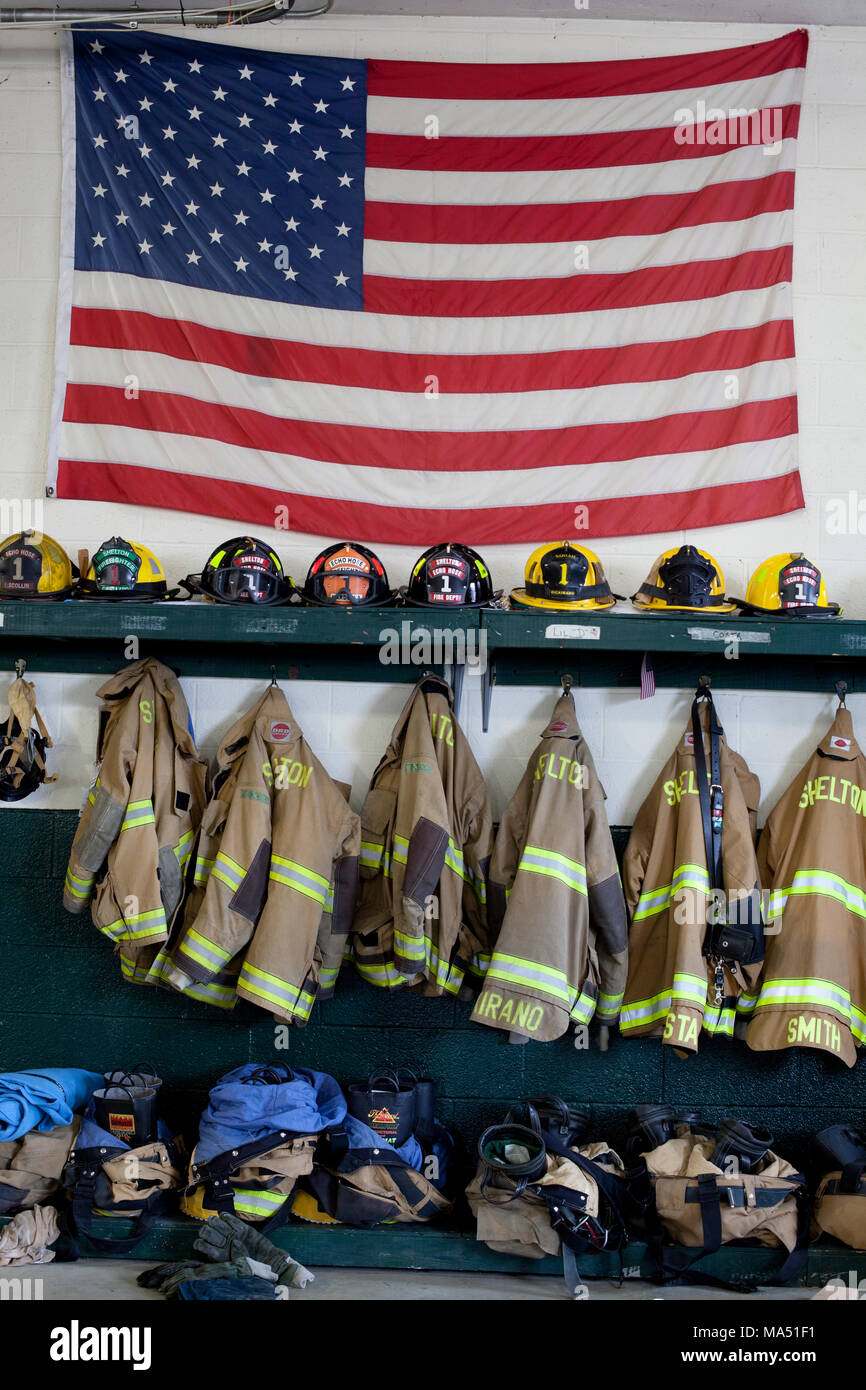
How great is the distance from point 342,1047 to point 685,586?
5.57 ft

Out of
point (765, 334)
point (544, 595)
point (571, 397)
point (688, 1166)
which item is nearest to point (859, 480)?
point (765, 334)

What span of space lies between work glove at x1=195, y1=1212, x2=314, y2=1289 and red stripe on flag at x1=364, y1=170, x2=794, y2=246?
291cm

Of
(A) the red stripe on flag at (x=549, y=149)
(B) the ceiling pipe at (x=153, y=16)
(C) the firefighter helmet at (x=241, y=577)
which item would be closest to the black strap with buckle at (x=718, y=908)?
(C) the firefighter helmet at (x=241, y=577)

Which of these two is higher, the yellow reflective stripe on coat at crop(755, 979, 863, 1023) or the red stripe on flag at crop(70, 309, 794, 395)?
the red stripe on flag at crop(70, 309, 794, 395)

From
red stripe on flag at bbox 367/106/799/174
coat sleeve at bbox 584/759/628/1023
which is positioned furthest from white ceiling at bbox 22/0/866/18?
coat sleeve at bbox 584/759/628/1023

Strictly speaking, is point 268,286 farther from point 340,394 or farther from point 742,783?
point 742,783

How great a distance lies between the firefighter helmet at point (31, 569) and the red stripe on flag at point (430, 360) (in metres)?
0.75

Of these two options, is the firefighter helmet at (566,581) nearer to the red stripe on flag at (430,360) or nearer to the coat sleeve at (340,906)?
the red stripe on flag at (430,360)

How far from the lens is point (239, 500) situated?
137 inches

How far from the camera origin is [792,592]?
3.11 m

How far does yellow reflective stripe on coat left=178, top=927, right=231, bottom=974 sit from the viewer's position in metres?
2.99

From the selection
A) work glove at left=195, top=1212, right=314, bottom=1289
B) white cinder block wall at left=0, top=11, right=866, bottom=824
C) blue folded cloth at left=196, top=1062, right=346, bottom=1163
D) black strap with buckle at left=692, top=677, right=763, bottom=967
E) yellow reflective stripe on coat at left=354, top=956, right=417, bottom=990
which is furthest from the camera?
white cinder block wall at left=0, top=11, right=866, bottom=824

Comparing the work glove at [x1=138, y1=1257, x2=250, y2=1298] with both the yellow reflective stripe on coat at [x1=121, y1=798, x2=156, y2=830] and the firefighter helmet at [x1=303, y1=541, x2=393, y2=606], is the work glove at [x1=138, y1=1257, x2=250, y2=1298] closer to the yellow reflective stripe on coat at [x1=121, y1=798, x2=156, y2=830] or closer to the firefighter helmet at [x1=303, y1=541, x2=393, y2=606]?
the yellow reflective stripe on coat at [x1=121, y1=798, x2=156, y2=830]

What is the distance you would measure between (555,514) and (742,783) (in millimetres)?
1000
